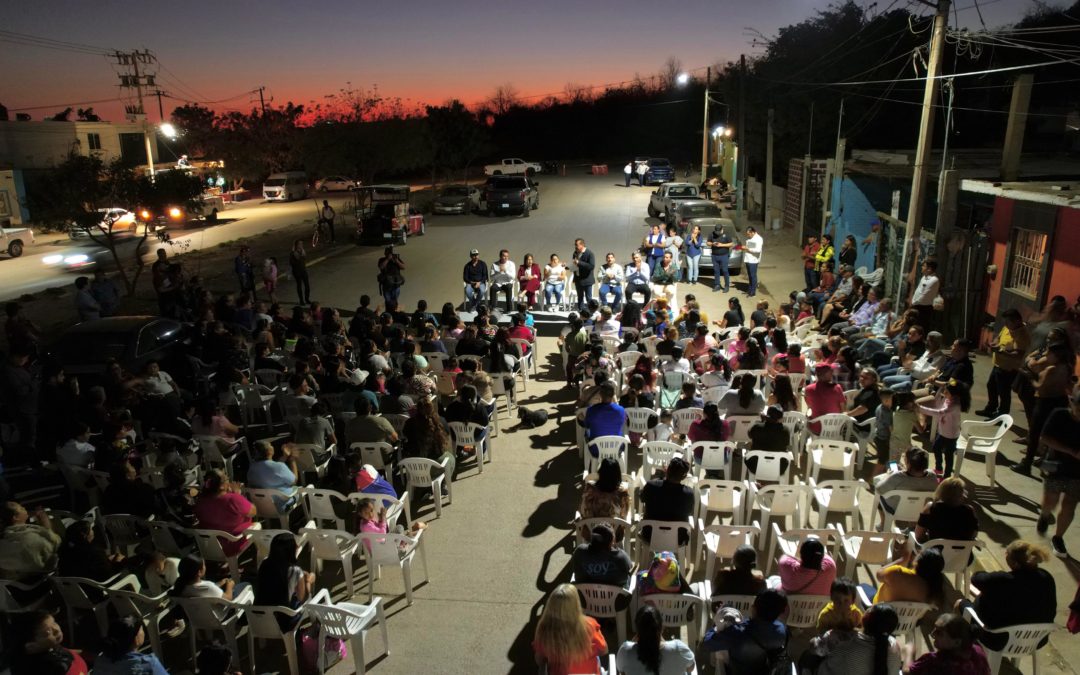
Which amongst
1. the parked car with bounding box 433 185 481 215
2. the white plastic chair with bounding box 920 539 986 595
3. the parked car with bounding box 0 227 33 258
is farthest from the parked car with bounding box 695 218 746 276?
the parked car with bounding box 0 227 33 258

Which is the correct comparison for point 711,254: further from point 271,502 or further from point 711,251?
point 271,502

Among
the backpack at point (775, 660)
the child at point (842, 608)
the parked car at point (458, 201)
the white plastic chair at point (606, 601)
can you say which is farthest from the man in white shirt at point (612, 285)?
the parked car at point (458, 201)

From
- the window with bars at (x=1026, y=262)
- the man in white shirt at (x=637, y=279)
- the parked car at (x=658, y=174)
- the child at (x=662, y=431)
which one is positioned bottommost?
the child at (x=662, y=431)

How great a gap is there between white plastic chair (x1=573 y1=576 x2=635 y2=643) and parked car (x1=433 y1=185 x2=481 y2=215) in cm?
2875

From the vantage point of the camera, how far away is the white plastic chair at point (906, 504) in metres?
6.42

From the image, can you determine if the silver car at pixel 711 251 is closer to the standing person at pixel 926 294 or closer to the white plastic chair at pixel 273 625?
the standing person at pixel 926 294

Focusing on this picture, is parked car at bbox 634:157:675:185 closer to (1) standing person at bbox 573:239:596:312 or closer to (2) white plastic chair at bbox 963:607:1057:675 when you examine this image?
(1) standing person at bbox 573:239:596:312

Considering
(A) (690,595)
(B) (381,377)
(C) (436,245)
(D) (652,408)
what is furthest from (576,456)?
(C) (436,245)

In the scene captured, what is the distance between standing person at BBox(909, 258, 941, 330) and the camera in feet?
38.3

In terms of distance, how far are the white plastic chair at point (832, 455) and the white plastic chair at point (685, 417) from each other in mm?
1282

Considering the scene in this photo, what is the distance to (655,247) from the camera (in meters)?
18.1

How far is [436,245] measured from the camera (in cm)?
2527

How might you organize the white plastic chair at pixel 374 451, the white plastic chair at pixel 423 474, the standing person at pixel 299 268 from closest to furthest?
1. the white plastic chair at pixel 423 474
2. the white plastic chair at pixel 374 451
3. the standing person at pixel 299 268

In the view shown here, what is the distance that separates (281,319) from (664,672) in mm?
10666
